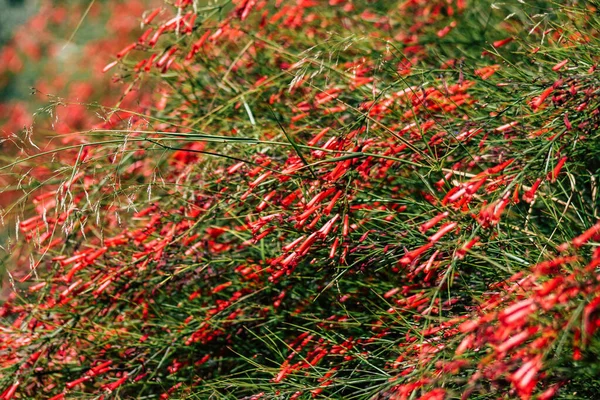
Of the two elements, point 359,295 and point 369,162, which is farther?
point 359,295

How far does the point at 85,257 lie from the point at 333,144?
84cm

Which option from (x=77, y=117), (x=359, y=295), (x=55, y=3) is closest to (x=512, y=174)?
(x=359, y=295)

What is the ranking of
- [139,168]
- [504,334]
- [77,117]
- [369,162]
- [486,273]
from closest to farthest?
[504,334] → [486,273] → [369,162] → [139,168] → [77,117]

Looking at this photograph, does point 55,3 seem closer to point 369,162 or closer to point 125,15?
point 125,15

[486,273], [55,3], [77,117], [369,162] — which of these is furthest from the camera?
[55,3]

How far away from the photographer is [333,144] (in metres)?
1.69

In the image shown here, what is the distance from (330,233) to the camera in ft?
5.77

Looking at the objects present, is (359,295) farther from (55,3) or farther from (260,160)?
(55,3)

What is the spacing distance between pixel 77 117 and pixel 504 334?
15.4ft

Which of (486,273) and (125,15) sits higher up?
(486,273)

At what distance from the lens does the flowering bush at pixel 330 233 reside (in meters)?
1.56

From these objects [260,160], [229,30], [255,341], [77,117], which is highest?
[229,30]

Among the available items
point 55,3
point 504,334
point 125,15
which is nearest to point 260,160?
point 504,334

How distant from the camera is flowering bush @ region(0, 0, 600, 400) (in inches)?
61.5
